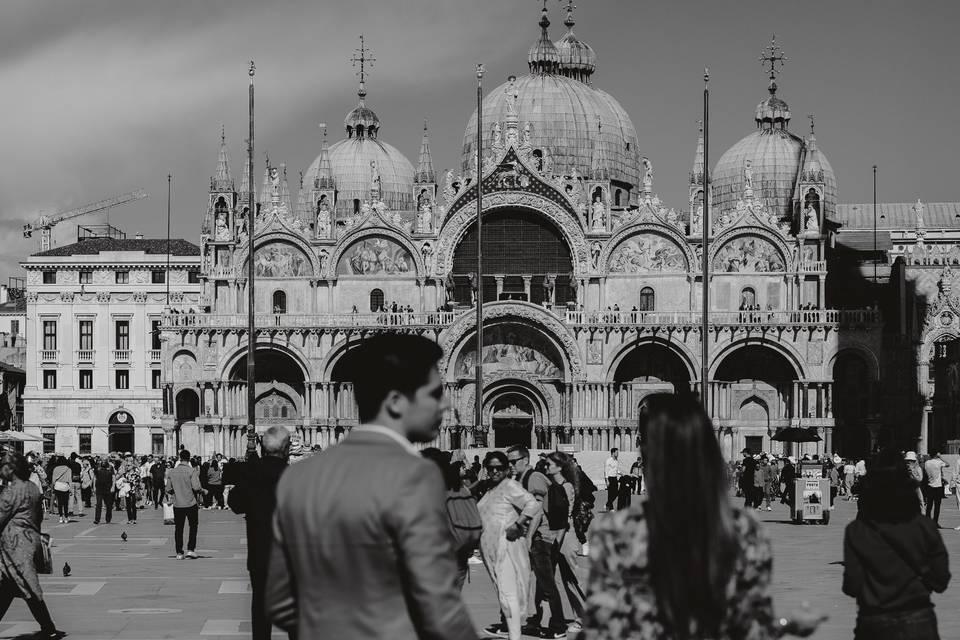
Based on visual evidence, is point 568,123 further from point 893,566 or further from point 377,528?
point 377,528

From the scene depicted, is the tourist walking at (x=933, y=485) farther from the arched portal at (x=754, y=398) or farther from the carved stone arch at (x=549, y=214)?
the carved stone arch at (x=549, y=214)

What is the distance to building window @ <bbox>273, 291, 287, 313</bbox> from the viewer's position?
7738 centimetres

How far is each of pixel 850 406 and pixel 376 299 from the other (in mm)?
21168

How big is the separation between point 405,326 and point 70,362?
2703cm

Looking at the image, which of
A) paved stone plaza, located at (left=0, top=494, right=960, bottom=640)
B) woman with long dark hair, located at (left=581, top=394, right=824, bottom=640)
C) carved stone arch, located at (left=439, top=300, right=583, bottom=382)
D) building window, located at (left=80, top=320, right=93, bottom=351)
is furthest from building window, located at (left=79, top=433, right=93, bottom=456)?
woman with long dark hair, located at (left=581, top=394, right=824, bottom=640)

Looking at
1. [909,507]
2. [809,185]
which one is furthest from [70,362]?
[909,507]

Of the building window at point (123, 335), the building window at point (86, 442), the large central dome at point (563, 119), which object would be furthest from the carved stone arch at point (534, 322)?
the building window at point (86, 442)

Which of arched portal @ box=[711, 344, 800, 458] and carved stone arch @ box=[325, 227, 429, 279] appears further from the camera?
carved stone arch @ box=[325, 227, 429, 279]

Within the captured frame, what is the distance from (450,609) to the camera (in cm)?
655

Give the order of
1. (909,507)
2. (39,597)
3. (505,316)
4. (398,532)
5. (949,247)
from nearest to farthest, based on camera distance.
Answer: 1. (398,532)
2. (909,507)
3. (39,597)
4. (505,316)
5. (949,247)

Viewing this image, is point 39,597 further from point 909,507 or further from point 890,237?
point 890,237

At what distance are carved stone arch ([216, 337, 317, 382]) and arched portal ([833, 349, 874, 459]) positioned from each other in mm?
22586

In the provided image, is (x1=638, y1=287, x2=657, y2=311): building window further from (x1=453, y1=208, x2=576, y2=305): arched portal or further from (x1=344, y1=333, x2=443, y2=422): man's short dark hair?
(x1=344, y1=333, x2=443, y2=422): man's short dark hair

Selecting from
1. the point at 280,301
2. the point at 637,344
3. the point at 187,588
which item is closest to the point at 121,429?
the point at 280,301
